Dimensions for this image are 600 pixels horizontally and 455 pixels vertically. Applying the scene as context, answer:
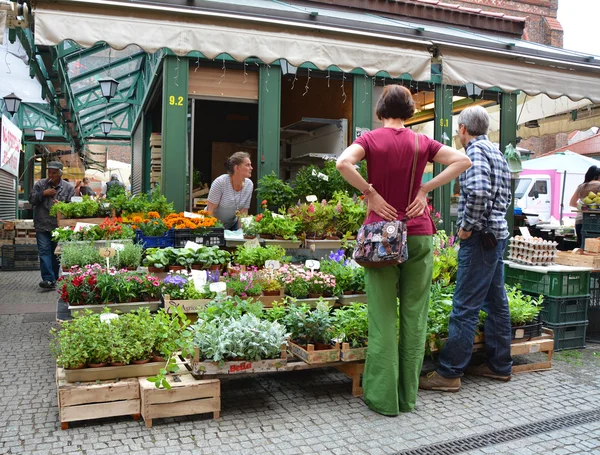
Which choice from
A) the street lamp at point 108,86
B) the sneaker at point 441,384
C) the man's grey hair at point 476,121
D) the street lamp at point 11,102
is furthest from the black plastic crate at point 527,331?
the street lamp at point 11,102

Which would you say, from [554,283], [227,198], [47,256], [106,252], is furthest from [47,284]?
[554,283]

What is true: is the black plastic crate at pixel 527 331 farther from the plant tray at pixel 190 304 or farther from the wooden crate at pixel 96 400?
the wooden crate at pixel 96 400

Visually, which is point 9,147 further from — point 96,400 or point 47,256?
point 96,400

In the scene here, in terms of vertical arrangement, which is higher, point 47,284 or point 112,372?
point 112,372

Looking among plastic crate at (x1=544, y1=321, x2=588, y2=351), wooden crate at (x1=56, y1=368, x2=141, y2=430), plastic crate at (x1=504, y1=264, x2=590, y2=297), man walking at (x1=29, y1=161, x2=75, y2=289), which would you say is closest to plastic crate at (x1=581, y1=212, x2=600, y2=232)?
plastic crate at (x1=504, y1=264, x2=590, y2=297)

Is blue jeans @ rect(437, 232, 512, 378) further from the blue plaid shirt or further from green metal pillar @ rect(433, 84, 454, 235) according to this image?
green metal pillar @ rect(433, 84, 454, 235)

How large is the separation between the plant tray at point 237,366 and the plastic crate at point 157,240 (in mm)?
2530

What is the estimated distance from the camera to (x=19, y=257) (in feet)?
40.7

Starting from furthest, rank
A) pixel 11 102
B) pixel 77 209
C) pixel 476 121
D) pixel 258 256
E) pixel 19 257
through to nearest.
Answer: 1. pixel 11 102
2. pixel 19 257
3. pixel 77 209
4. pixel 258 256
5. pixel 476 121

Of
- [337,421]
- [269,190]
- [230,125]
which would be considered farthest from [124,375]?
[230,125]

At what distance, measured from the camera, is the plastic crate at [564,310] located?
587cm

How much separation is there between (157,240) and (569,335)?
15.2 ft

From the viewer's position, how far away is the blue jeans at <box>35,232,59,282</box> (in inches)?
370

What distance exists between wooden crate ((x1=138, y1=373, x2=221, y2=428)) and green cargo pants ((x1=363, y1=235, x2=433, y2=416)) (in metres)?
1.15
